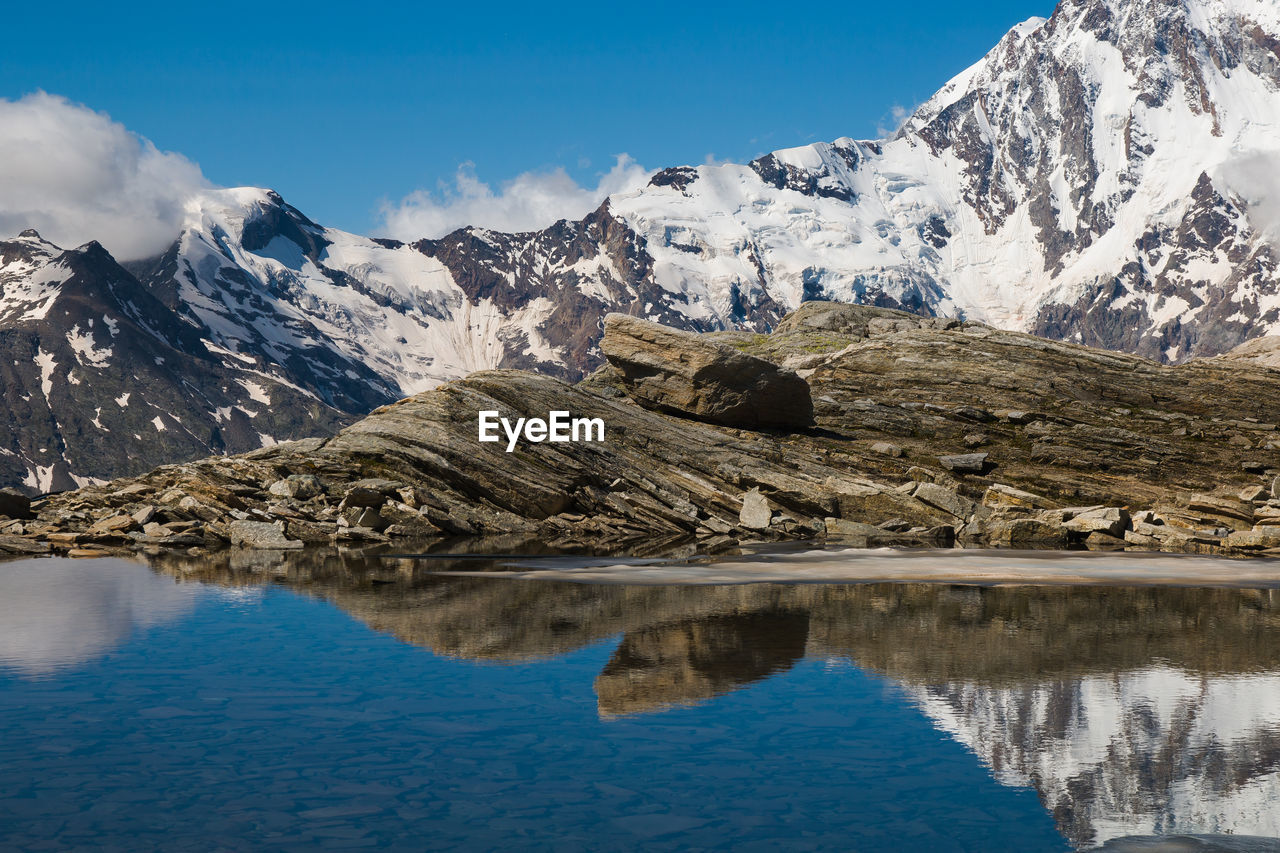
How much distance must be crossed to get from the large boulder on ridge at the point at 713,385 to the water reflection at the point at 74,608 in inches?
1864

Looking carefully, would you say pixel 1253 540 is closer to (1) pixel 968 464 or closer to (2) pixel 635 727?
(1) pixel 968 464

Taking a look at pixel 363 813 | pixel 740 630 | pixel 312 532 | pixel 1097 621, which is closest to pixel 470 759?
pixel 363 813

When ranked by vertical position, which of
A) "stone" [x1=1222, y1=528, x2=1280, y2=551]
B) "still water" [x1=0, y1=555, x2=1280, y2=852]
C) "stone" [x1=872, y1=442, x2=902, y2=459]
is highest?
"stone" [x1=872, y1=442, x2=902, y2=459]

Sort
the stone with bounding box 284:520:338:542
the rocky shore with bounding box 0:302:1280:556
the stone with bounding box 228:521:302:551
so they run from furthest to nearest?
the rocky shore with bounding box 0:302:1280:556, the stone with bounding box 284:520:338:542, the stone with bounding box 228:521:302:551

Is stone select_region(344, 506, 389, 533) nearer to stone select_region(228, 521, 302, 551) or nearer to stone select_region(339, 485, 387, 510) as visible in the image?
stone select_region(339, 485, 387, 510)

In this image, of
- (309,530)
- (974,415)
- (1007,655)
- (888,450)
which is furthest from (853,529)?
(1007,655)

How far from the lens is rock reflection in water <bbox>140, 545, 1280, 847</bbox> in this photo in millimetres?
17734

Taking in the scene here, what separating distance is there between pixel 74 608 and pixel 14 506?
36480 millimetres

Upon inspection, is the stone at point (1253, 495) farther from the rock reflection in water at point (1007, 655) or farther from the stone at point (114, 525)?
the stone at point (114, 525)

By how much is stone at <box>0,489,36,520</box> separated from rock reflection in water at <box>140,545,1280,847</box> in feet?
86.7

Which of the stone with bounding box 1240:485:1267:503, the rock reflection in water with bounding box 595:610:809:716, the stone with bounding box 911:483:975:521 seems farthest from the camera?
the stone with bounding box 1240:485:1267:503

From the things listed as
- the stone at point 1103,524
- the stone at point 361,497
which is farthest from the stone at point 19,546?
the stone at point 1103,524

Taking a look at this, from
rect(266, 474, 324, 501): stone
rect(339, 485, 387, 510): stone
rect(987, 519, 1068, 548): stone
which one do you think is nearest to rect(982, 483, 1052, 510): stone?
rect(987, 519, 1068, 548): stone

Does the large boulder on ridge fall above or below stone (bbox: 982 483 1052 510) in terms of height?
above
